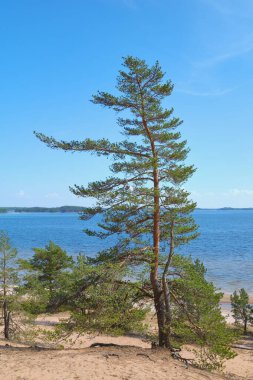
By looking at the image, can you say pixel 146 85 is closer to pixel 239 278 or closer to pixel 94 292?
pixel 94 292

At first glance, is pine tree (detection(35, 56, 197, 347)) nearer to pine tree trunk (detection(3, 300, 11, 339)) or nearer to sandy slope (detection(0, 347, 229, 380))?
sandy slope (detection(0, 347, 229, 380))

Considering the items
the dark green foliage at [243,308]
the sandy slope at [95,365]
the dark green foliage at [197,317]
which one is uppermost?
the dark green foliage at [197,317]

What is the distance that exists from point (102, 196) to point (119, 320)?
4.83 meters

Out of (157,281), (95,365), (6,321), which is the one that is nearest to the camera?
(95,365)

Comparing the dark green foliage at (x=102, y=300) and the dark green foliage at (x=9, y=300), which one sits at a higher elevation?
the dark green foliage at (x=102, y=300)

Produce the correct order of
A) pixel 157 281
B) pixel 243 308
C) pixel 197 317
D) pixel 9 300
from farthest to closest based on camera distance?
pixel 243 308 → pixel 9 300 → pixel 157 281 → pixel 197 317

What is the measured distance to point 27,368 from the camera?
11.2 meters

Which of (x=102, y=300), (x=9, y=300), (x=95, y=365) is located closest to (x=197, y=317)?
(x=102, y=300)

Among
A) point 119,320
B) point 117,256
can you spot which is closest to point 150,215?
point 117,256

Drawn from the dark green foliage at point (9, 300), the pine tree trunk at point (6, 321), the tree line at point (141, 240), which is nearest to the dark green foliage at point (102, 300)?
the tree line at point (141, 240)

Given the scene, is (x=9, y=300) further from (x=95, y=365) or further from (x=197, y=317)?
(x=197, y=317)

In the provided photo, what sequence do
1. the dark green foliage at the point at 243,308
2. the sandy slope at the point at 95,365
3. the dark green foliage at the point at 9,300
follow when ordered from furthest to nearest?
the dark green foliage at the point at 243,308 → the dark green foliage at the point at 9,300 → the sandy slope at the point at 95,365

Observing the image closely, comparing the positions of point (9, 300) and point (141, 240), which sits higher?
point (141, 240)

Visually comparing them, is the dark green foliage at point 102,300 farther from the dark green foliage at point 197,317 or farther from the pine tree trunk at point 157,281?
the dark green foliage at point 197,317
